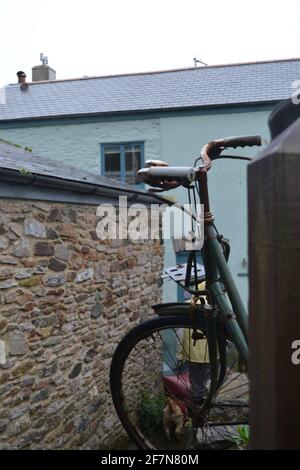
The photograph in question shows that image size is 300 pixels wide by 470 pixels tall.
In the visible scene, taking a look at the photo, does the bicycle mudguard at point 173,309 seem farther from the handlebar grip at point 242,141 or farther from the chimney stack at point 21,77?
the chimney stack at point 21,77

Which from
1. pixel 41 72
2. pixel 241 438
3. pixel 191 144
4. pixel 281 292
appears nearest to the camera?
pixel 281 292

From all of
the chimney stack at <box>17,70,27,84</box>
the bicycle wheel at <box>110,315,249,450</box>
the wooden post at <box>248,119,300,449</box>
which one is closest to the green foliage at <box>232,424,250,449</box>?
the bicycle wheel at <box>110,315,249,450</box>

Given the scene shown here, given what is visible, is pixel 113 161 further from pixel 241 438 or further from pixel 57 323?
pixel 241 438

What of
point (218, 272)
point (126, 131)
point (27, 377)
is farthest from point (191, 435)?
point (126, 131)

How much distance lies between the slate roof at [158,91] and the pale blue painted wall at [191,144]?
278mm

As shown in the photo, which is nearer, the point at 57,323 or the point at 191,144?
the point at 57,323

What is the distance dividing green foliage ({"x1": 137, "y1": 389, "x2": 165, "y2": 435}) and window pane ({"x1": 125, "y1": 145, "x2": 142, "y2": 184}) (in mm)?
6316

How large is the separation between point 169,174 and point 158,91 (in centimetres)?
1082

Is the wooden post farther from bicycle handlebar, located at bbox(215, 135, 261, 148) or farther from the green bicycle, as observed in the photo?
bicycle handlebar, located at bbox(215, 135, 261, 148)

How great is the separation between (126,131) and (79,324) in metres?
7.49

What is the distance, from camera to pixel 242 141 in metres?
2.69

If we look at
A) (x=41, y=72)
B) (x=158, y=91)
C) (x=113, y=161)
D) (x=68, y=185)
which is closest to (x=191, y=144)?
(x=113, y=161)

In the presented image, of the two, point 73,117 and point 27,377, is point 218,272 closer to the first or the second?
point 27,377

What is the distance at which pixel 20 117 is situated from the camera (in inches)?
480
